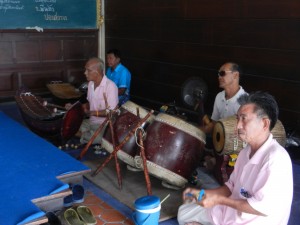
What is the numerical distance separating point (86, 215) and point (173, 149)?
2.67ft

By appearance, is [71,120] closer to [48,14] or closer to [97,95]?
[97,95]

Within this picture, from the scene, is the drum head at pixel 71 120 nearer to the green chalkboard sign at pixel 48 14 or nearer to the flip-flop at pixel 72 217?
the flip-flop at pixel 72 217

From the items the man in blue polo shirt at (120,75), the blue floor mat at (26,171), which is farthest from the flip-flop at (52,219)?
the man in blue polo shirt at (120,75)

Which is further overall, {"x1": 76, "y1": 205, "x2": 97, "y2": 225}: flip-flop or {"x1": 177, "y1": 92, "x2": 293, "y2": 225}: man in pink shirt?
{"x1": 76, "y1": 205, "x2": 97, "y2": 225}: flip-flop

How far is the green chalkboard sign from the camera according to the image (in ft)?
20.2

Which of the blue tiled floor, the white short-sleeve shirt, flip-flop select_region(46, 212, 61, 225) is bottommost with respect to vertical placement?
the blue tiled floor

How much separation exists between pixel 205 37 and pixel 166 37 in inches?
31.4

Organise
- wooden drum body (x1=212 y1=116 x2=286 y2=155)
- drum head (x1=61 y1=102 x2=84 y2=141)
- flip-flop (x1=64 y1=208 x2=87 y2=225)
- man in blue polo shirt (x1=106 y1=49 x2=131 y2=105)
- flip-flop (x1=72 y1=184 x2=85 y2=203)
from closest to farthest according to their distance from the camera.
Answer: flip-flop (x1=64 y1=208 x2=87 y2=225) < flip-flop (x1=72 y1=184 x2=85 y2=203) < wooden drum body (x1=212 y1=116 x2=286 y2=155) < drum head (x1=61 y1=102 x2=84 y2=141) < man in blue polo shirt (x1=106 y1=49 x2=131 y2=105)

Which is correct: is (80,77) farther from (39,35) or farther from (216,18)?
(216,18)

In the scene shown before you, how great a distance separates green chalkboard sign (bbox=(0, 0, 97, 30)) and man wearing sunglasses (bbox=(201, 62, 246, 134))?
4005 mm

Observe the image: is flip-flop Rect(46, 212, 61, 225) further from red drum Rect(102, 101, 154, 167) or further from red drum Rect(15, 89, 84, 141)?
red drum Rect(15, 89, 84, 141)

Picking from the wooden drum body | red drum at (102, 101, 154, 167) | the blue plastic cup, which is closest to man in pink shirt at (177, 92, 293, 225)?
the blue plastic cup

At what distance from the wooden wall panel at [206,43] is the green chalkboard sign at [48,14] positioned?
0.38m

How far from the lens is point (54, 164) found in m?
3.10
